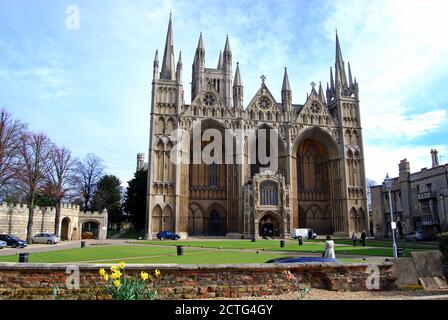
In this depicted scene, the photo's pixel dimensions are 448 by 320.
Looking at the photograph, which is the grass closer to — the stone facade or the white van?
the stone facade

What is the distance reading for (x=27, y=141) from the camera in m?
40.6

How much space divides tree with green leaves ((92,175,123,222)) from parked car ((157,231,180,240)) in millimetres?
27061

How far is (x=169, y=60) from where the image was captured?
58.0 meters

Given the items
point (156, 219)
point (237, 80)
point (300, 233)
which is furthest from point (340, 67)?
point (156, 219)

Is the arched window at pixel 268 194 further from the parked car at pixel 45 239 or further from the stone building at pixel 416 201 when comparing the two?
the parked car at pixel 45 239

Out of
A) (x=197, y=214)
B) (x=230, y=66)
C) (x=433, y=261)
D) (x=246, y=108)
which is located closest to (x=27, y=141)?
(x=197, y=214)

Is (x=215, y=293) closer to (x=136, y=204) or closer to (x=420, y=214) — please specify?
(x=420, y=214)

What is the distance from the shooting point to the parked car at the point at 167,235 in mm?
47531

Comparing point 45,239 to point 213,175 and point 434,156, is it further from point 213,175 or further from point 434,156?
point 434,156

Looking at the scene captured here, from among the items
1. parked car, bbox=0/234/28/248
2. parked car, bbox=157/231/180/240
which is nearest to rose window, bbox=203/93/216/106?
parked car, bbox=157/231/180/240

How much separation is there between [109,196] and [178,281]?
6750 cm

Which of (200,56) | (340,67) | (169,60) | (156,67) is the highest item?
(200,56)
